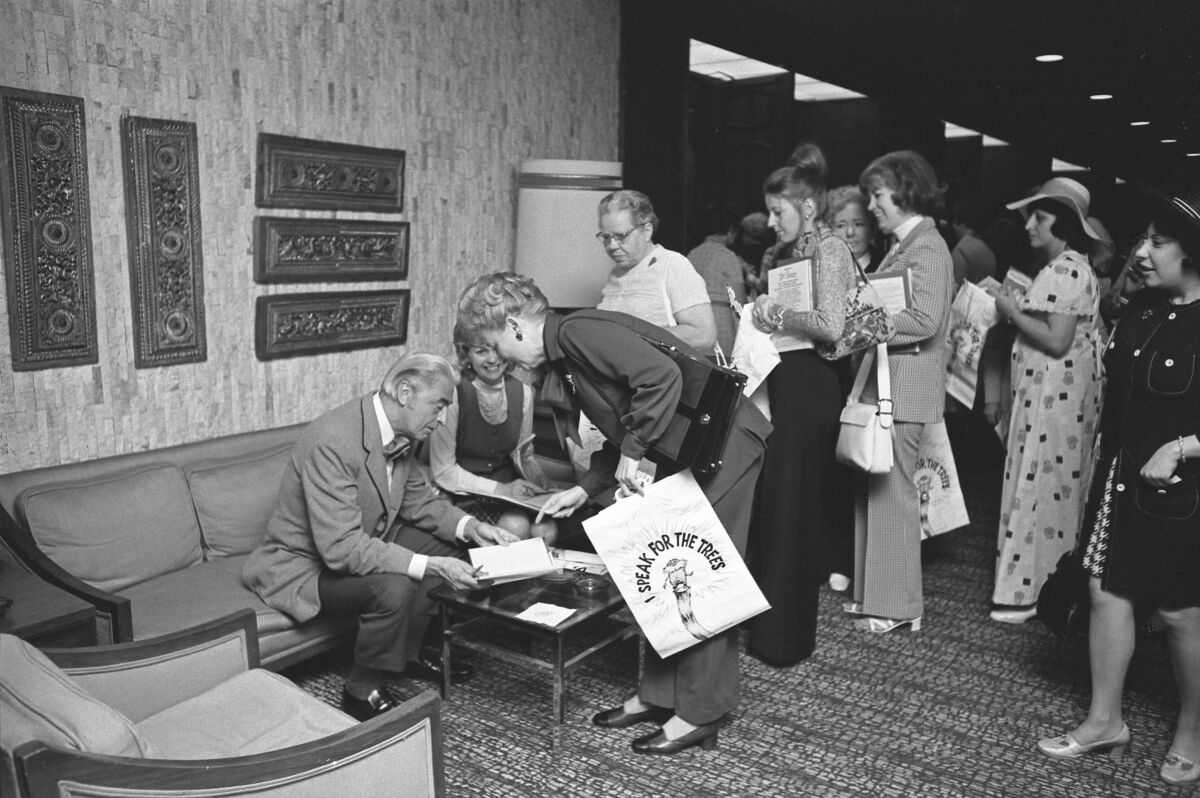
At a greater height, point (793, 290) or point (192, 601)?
point (793, 290)

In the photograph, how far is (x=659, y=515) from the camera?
271cm

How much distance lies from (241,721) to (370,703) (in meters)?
0.86

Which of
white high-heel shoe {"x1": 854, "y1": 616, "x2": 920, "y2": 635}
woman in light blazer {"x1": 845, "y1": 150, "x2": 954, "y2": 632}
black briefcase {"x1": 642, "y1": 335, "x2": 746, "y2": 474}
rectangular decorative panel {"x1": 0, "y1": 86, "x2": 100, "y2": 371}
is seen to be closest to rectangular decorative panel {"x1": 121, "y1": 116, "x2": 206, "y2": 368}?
rectangular decorative panel {"x1": 0, "y1": 86, "x2": 100, "y2": 371}

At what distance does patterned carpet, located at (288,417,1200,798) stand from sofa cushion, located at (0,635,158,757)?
124 centimetres

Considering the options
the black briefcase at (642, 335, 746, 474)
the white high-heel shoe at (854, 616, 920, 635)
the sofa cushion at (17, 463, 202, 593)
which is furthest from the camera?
the white high-heel shoe at (854, 616, 920, 635)

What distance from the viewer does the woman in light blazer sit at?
11.9 ft

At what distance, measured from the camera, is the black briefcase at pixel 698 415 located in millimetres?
2635

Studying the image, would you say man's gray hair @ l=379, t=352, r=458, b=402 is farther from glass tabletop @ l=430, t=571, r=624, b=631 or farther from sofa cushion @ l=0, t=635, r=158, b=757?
sofa cushion @ l=0, t=635, r=158, b=757

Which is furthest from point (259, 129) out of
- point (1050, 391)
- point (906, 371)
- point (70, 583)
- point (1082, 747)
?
point (1082, 747)

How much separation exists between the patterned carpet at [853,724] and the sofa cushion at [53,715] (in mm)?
1239

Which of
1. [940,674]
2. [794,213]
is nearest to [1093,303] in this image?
[794,213]

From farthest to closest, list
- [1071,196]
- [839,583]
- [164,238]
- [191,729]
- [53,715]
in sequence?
[839,583]
[1071,196]
[164,238]
[191,729]
[53,715]

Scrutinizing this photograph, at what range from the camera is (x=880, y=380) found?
360 centimetres

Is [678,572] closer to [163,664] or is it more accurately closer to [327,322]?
[163,664]
